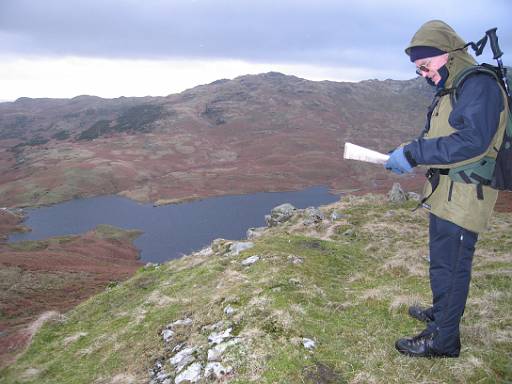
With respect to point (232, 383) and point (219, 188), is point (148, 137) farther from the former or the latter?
point (232, 383)

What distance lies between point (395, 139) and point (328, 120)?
3606 cm

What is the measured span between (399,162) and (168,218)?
84.9 m

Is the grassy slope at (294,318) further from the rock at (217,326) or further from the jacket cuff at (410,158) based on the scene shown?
the jacket cuff at (410,158)

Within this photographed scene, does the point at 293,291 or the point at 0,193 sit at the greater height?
Answer: the point at 293,291

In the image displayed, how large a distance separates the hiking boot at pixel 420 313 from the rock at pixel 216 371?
392cm

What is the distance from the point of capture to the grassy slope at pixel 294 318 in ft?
21.7

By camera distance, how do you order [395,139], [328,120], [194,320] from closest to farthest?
[194,320] → [395,139] → [328,120]

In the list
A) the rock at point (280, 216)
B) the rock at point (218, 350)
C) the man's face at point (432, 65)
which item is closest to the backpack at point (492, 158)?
the man's face at point (432, 65)

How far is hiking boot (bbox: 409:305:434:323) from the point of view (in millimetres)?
7825

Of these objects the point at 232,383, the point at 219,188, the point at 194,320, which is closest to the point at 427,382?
the point at 232,383

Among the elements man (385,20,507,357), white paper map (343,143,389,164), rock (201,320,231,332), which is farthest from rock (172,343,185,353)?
white paper map (343,143,389,164)

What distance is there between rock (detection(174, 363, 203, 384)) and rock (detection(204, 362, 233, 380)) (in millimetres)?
210

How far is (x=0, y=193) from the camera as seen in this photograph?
111 meters

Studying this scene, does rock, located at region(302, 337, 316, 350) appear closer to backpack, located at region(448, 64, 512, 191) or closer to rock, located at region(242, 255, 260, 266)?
backpack, located at region(448, 64, 512, 191)
